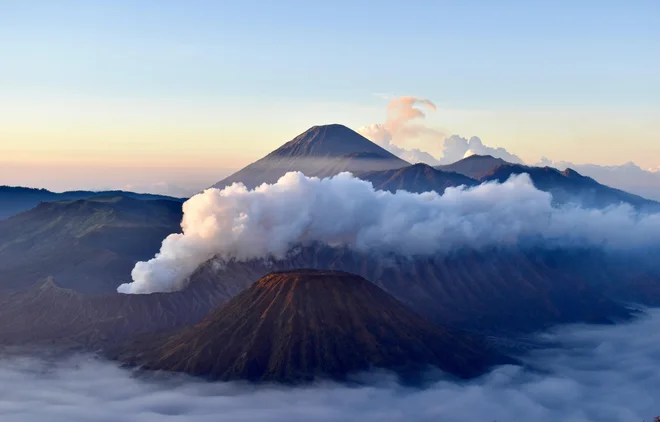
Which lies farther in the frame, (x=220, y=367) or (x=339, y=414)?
(x=220, y=367)

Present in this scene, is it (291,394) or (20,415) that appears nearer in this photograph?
(20,415)

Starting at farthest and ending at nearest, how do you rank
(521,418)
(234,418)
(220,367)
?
1. (220,367)
2. (521,418)
3. (234,418)

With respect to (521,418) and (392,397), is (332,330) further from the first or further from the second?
(521,418)

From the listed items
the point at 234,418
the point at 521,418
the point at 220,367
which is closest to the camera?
the point at 234,418

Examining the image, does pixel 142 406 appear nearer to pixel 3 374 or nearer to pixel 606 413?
pixel 3 374

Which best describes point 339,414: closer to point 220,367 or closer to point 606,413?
point 220,367

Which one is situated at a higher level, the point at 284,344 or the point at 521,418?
the point at 284,344

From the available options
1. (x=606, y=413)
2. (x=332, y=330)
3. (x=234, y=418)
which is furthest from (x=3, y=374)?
(x=606, y=413)

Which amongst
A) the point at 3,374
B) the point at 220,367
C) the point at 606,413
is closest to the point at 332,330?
the point at 220,367

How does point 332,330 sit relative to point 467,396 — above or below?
above
